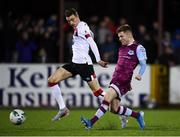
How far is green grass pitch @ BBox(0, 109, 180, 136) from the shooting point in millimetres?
12695

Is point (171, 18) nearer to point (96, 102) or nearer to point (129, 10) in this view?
point (129, 10)

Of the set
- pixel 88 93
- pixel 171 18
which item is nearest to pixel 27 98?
pixel 88 93

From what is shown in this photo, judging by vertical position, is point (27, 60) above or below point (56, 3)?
below

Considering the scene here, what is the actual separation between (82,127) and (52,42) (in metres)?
8.61

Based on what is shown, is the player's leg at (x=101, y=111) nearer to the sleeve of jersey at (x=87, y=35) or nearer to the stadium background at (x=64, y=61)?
the sleeve of jersey at (x=87, y=35)

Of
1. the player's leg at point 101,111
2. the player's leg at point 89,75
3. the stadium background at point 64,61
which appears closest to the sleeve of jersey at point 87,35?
the player's leg at point 89,75

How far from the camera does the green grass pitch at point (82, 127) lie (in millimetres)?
12695

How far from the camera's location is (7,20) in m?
22.5

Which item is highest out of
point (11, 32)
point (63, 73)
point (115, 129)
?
point (11, 32)

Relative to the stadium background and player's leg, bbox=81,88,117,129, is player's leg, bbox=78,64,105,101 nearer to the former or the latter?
player's leg, bbox=81,88,117,129

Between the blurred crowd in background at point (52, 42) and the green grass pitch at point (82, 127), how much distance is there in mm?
4150

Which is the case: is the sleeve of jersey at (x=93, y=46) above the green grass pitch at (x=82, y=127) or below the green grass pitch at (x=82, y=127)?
above

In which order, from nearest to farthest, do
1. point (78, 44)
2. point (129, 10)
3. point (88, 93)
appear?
1. point (78, 44)
2. point (88, 93)
3. point (129, 10)

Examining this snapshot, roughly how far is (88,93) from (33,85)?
1646 millimetres
